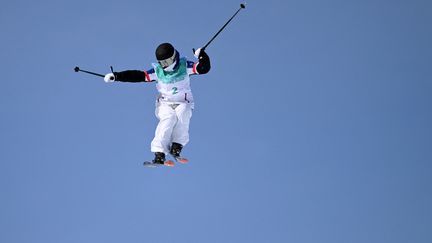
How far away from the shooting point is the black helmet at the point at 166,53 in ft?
54.4

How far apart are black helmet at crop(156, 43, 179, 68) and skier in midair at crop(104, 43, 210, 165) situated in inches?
1.7

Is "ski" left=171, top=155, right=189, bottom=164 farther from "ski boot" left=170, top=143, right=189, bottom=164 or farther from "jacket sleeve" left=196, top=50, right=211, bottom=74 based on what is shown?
"jacket sleeve" left=196, top=50, right=211, bottom=74

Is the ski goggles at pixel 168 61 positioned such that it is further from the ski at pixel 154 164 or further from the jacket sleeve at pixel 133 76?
the ski at pixel 154 164

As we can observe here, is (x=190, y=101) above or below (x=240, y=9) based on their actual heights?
below

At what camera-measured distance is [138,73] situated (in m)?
17.6

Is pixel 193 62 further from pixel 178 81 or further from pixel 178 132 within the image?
pixel 178 132

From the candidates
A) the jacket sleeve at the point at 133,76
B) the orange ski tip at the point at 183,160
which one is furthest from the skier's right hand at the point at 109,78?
the orange ski tip at the point at 183,160

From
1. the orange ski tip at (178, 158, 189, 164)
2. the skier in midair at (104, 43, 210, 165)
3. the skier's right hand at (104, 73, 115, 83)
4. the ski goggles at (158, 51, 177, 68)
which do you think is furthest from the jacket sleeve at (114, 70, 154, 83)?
the orange ski tip at (178, 158, 189, 164)

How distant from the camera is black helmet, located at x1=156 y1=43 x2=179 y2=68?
16594mm

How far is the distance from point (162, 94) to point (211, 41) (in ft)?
7.50

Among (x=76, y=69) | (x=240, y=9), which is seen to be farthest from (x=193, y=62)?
(x=76, y=69)

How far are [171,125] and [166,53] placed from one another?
6.98ft

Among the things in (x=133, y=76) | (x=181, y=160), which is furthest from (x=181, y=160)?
(x=133, y=76)

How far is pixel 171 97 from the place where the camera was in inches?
704
